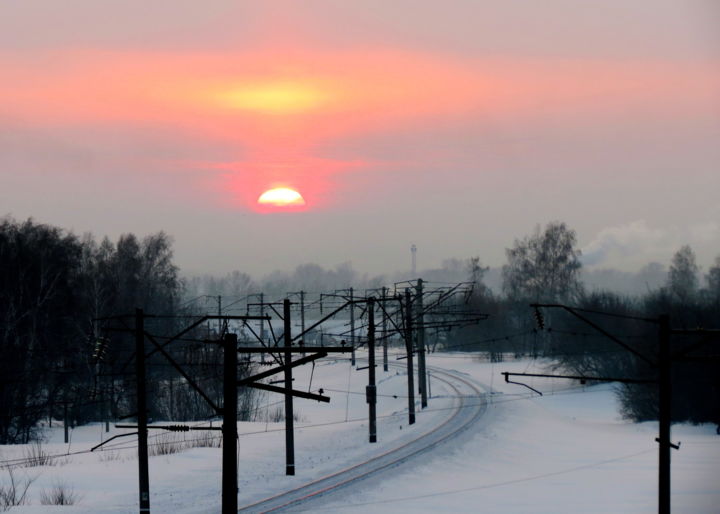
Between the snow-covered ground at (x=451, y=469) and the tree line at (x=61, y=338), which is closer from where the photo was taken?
the snow-covered ground at (x=451, y=469)

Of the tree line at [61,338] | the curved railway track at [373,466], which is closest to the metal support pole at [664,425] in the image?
the curved railway track at [373,466]

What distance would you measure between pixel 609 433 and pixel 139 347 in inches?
1294

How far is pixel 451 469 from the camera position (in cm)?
3697

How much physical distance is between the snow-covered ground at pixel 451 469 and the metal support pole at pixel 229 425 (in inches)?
357

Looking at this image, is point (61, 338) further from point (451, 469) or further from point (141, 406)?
point (141, 406)

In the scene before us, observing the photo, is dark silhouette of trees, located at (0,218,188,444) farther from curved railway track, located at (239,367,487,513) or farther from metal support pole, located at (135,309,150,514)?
metal support pole, located at (135,309,150,514)

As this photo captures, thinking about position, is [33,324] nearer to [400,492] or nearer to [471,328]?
[400,492]

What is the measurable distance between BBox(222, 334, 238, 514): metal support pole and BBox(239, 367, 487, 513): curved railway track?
892 centimetres

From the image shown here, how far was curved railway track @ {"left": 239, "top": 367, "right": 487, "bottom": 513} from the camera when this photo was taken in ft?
95.7

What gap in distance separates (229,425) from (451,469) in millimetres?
19499

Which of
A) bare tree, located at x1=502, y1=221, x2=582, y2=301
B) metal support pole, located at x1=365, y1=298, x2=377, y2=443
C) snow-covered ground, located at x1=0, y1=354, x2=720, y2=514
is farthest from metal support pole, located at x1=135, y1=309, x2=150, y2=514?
bare tree, located at x1=502, y1=221, x2=582, y2=301

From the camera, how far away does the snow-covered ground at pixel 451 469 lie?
1171 inches

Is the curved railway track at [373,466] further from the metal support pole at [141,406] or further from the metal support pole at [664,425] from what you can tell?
the metal support pole at [664,425]

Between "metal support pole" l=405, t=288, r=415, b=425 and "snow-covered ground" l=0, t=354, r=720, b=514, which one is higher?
"metal support pole" l=405, t=288, r=415, b=425
